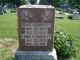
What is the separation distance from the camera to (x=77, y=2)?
6006 cm

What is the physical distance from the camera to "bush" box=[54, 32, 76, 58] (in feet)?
27.7

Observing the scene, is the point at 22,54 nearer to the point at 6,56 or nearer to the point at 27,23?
the point at 27,23

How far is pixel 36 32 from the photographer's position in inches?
285

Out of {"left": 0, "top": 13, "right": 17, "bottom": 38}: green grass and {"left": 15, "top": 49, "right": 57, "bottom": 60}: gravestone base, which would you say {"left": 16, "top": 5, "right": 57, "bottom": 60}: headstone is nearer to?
{"left": 15, "top": 49, "right": 57, "bottom": 60}: gravestone base

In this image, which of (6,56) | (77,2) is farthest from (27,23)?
(77,2)

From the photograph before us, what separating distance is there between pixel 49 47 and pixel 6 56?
5.46ft

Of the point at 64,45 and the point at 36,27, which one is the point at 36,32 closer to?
the point at 36,27

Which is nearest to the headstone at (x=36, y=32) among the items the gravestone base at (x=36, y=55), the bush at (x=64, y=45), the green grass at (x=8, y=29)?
the gravestone base at (x=36, y=55)

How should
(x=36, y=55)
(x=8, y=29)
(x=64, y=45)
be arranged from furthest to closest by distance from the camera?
(x=8, y=29) → (x=64, y=45) → (x=36, y=55)

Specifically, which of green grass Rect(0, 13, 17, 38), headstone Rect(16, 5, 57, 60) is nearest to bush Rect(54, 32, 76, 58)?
headstone Rect(16, 5, 57, 60)

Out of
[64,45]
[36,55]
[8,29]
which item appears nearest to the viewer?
[36,55]

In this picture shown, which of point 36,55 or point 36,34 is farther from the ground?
point 36,34

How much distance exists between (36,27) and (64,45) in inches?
64.6

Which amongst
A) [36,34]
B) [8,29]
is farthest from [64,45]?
[8,29]
